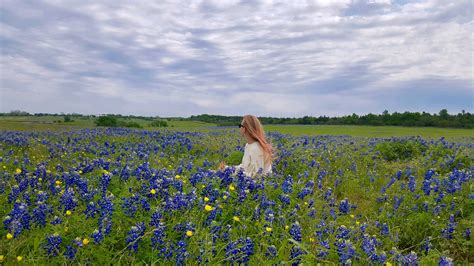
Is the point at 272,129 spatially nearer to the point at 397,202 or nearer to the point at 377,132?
the point at 377,132

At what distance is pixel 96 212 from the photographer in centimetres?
352

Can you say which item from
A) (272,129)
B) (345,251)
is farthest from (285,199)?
(272,129)

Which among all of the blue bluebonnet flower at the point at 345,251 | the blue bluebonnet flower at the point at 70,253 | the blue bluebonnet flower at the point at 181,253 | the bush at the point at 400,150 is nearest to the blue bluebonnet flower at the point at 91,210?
the blue bluebonnet flower at the point at 70,253

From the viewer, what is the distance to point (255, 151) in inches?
240

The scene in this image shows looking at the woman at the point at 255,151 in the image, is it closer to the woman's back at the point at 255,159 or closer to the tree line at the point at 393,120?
the woman's back at the point at 255,159

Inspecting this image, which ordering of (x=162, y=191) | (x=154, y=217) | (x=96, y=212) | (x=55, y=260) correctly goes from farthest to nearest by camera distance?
(x=162, y=191) < (x=96, y=212) < (x=154, y=217) < (x=55, y=260)

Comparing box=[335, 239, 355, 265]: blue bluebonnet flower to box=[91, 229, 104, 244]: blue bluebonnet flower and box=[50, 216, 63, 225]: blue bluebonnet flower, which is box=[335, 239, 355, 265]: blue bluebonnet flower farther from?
box=[50, 216, 63, 225]: blue bluebonnet flower

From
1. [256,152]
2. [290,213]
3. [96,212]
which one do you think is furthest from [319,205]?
[96,212]

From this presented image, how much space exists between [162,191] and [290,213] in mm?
1542

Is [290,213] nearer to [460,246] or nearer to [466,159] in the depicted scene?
[460,246]

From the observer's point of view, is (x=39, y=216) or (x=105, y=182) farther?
(x=105, y=182)

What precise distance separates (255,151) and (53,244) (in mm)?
3754

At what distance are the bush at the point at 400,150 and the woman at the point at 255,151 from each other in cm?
667

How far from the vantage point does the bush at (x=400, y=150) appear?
1127 centimetres
